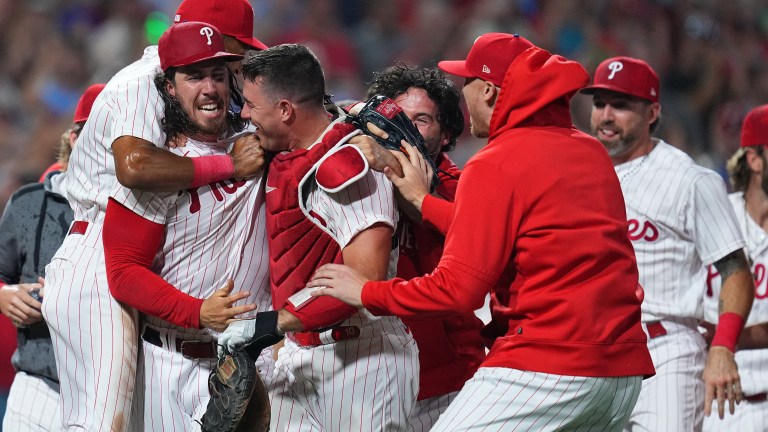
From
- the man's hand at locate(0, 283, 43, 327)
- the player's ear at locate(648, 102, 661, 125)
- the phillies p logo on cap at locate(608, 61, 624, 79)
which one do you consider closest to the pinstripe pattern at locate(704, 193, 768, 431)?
the player's ear at locate(648, 102, 661, 125)

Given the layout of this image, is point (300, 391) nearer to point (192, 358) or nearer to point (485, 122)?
point (192, 358)

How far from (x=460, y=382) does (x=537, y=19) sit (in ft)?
27.2

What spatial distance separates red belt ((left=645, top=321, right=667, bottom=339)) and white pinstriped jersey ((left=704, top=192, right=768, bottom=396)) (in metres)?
0.73

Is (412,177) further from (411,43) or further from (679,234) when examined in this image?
(411,43)

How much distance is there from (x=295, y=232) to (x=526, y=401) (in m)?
1.01

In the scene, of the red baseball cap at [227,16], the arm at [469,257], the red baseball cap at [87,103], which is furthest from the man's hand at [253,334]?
the red baseball cap at [87,103]

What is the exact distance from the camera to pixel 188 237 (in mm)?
3951

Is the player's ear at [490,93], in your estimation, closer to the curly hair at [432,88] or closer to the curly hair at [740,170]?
the curly hair at [432,88]

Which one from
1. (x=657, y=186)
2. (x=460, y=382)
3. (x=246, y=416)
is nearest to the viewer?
(x=246, y=416)

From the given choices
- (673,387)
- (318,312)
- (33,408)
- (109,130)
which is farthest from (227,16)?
(673,387)

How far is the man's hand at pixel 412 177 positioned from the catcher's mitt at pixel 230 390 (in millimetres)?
787

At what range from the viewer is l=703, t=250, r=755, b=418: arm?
4836mm

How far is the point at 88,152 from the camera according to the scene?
13.5ft

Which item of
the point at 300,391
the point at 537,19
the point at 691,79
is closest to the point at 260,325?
the point at 300,391
